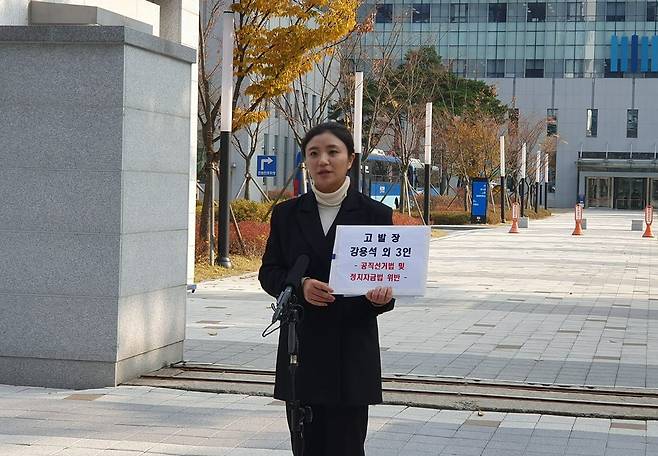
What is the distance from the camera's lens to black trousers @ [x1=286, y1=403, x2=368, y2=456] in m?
4.48

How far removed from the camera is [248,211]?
2497cm

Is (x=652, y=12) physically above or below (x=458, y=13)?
below

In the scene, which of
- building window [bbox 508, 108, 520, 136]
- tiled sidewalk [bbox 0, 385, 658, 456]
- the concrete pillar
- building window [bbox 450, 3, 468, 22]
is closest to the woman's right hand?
tiled sidewalk [bbox 0, 385, 658, 456]

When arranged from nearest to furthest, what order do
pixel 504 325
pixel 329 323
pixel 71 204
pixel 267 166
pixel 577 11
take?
pixel 329 323 → pixel 71 204 → pixel 504 325 → pixel 267 166 → pixel 577 11

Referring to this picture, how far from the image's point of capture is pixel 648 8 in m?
84.3

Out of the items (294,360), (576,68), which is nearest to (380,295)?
(294,360)

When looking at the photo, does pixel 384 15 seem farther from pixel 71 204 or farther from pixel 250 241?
pixel 71 204

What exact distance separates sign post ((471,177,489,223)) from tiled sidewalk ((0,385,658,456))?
124 feet

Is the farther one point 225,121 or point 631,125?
point 631,125

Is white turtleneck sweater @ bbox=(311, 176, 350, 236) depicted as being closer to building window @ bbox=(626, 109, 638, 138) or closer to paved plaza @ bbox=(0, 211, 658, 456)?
paved plaza @ bbox=(0, 211, 658, 456)

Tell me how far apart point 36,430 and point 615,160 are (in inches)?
3128

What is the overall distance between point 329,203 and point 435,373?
4.83 m

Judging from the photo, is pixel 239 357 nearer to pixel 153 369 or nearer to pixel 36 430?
pixel 153 369

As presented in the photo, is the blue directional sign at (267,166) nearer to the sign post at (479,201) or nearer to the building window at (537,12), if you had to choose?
the sign post at (479,201)
